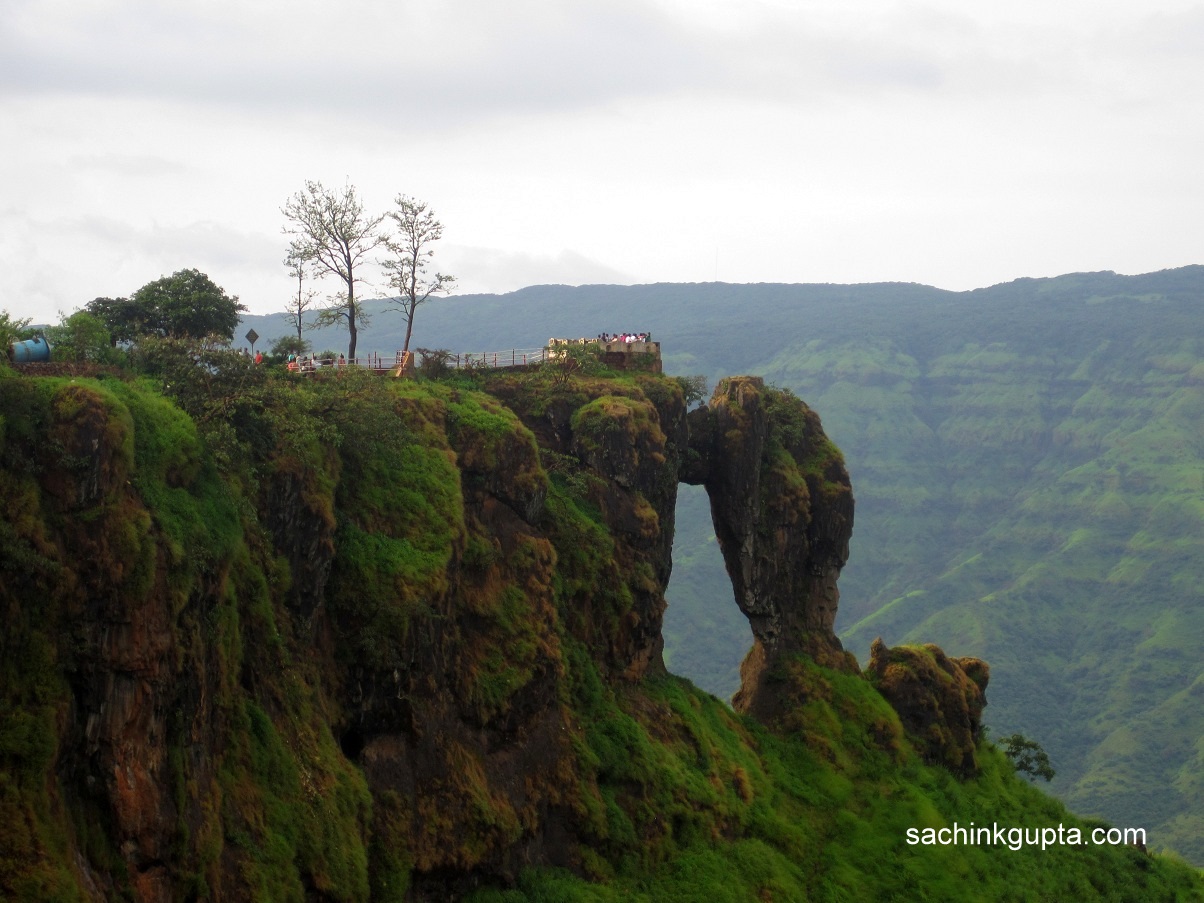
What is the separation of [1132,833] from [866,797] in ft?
63.2

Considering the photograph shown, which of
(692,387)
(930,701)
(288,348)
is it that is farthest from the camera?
(692,387)

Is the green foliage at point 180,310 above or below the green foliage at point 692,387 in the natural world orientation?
above

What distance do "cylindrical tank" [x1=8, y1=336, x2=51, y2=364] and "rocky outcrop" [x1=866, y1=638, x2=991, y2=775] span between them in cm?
3822

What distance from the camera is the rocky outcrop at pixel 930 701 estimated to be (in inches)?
2479

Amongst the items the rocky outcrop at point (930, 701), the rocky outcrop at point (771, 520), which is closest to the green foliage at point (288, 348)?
the rocky outcrop at point (771, 520)

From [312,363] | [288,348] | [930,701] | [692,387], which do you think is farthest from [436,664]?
[930,701]

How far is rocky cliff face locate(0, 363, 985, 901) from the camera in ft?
90.8

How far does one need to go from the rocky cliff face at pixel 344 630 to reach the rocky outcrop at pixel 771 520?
22 centimetres

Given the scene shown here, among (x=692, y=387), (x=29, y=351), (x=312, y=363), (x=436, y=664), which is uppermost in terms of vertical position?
(x=29, y=351)

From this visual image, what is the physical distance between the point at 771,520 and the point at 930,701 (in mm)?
10072

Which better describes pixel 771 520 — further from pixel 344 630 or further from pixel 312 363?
pixel 344 630

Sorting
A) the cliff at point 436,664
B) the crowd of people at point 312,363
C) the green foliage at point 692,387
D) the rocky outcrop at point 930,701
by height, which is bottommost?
the rocky outcrop at point 930,701

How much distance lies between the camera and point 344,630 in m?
38.0

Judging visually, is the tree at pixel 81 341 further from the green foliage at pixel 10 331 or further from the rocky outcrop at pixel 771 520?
the rocky outcrop at pixel 771 520
